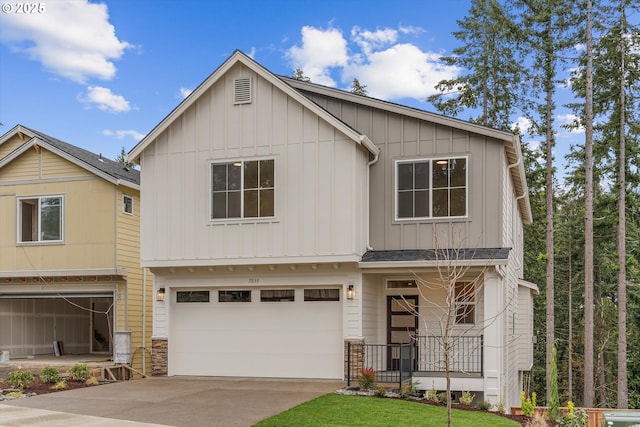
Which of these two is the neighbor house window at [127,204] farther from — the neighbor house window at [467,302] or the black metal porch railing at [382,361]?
the neighbor house window at [467,302]

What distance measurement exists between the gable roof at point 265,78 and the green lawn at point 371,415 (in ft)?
18.6

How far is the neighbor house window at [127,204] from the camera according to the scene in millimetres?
19297

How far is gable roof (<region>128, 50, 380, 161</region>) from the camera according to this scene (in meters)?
14.7

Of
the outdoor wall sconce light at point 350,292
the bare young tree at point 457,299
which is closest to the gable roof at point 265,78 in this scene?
the bare young tree at point 457,299

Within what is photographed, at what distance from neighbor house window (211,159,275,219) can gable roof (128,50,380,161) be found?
1.61 m

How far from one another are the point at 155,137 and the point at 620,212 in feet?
52.4

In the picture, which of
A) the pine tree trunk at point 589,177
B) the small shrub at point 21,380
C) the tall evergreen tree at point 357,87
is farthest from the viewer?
the tall evergreen tree at point 357,87

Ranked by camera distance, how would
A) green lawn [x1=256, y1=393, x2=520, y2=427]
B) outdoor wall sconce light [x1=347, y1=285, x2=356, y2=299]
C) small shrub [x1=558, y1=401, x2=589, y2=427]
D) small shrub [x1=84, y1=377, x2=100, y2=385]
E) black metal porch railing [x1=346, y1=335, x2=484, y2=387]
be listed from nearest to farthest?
green lawn [x1=256, y1=393, x2=520, y2=427] < small shrub [x1=558, y1=401, x2=589, y2=427] < black metal porch railing [x1=346, y1=335, x2=484, y2=387] < outdoor wall sconce light [x1=347, y1=285, x2=356, y2=299] < small shrub [x1=84, y1=377, x2=100, y2=385]

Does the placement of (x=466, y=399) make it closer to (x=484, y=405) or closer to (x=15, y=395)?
(x=484, y=405)

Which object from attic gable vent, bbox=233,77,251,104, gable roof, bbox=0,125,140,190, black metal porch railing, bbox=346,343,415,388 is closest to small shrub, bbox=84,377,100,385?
gable roof, bbox=0,125,140,190

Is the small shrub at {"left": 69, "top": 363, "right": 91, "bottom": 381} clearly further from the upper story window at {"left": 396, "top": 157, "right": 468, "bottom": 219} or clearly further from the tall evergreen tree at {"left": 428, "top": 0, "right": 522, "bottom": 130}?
the tall evergreen tree at {"left": 428, "top": 0, "right": 522, "bottom": 130}

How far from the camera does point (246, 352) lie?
16.0 metres

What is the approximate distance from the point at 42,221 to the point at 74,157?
2.20m

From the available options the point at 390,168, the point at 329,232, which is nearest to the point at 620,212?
the point at 390,168
